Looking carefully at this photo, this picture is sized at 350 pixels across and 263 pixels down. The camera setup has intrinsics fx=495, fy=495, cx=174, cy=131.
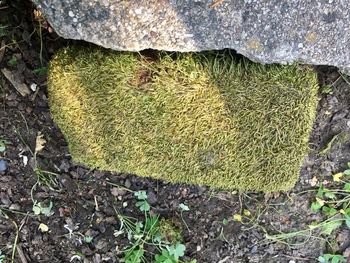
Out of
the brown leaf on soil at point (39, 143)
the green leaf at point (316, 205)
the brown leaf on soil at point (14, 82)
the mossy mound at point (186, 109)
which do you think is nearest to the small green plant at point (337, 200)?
the green leaf at point (316, 205)

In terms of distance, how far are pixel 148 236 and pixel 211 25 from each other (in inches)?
42.7

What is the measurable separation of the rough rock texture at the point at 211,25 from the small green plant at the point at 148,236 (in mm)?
843

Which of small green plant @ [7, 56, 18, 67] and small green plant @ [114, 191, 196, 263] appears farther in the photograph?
small green plant @ [114, 191, 196, 263]

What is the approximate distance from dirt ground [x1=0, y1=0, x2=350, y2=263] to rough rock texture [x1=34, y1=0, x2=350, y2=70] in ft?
1.71

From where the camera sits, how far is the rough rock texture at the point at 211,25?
1720 millimetres

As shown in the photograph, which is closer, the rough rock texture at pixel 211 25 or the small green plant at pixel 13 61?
the rough rock texture at pixel 211 25

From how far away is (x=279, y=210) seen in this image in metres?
2.41

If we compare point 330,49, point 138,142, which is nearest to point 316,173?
point 330,49

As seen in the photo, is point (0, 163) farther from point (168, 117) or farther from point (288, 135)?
point (288, 135)

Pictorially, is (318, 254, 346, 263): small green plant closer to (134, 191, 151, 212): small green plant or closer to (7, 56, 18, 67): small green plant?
(134, 191, 151, 212): small green plant

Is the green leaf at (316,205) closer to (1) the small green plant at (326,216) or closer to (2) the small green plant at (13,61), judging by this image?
(1) the small green plant at (326,216)

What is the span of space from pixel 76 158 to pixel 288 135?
857 mm

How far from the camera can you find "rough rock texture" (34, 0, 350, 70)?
1.72 metres

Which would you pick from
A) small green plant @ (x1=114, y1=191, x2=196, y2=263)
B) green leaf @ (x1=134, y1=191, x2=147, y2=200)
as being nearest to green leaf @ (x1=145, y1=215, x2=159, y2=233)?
small green plant @ (x1=114, y1=191, x2=196, y2=263)
